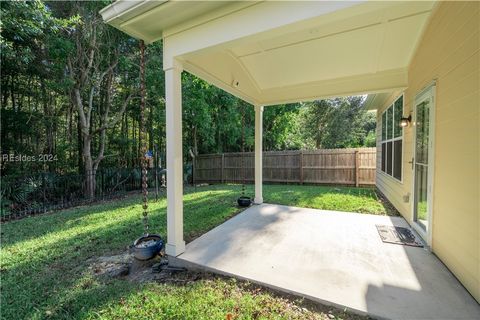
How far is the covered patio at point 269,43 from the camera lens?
217 cm

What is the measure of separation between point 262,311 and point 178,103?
2.44 m

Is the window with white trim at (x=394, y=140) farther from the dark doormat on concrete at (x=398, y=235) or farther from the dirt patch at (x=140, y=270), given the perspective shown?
the dirt patch at (x=140, y=270)

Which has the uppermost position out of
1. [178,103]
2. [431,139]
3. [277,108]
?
[277,108]

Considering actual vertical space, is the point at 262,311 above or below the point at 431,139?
below

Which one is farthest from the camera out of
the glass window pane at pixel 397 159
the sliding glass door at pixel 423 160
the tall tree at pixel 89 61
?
the tall tree at pixel 89 61

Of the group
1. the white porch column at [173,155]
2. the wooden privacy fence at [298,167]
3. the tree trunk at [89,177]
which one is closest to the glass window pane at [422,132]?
the white porch column at [173,155]

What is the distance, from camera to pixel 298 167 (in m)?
9.68

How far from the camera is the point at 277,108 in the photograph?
1323 centimetres

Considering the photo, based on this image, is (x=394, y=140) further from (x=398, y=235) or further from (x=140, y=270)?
(x=140, y=270)

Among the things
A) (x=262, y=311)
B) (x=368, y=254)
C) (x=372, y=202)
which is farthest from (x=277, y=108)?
(x=262, y=311)

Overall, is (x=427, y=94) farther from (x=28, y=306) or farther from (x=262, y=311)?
(x=28, y=306)

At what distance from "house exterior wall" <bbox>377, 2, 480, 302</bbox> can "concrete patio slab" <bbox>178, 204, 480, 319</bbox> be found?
10.8 inches

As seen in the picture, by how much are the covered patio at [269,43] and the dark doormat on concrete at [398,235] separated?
268 cm

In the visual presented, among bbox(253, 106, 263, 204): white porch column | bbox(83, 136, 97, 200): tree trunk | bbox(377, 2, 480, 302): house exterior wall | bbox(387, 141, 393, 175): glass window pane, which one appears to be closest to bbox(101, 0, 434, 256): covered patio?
bbox(377, 2, 480, 302): house exterior wall
